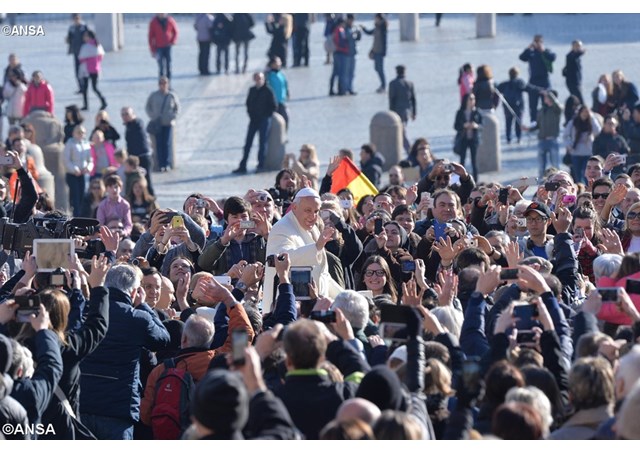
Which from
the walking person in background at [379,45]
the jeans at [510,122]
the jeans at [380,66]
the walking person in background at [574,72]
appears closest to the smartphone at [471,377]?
the jeans at [510,122]

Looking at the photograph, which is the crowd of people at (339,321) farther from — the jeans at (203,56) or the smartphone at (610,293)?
the jeans at (203,56)

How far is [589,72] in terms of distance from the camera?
28.9 metres

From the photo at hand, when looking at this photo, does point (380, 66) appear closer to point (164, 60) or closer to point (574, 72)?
point (164, 60)

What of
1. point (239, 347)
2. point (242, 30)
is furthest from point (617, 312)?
point (242, 30)

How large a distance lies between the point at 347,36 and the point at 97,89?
13.3ft

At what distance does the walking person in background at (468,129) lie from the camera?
2219 cm

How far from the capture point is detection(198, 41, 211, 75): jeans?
2989cm

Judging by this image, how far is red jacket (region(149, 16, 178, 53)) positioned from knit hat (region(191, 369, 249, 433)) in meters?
22.4

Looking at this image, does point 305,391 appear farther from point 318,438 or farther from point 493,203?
point 493,203

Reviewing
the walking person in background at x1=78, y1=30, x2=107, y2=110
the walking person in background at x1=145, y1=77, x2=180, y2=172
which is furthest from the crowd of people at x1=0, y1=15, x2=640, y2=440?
the walking person in background at x1=78, y1=30, x2=107, y2=110

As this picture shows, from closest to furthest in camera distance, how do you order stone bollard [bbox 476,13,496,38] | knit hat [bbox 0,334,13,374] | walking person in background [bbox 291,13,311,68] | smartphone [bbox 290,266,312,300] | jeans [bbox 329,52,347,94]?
1. knit hat [bbox 0,334,13,374]
2. smartphone [bbox 290,266,312,300]
3. jeans [bbox 329,52,347,94]
4. walking person in background [bbox 291,13,311,68]
5. stone bollard [bbox 476,13,496,38]

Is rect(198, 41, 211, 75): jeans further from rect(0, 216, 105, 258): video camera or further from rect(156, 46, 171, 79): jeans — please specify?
rect(0, 216, 105, 258): video camera

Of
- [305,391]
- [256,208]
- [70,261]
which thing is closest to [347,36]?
[256,208]

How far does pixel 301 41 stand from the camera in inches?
1209
